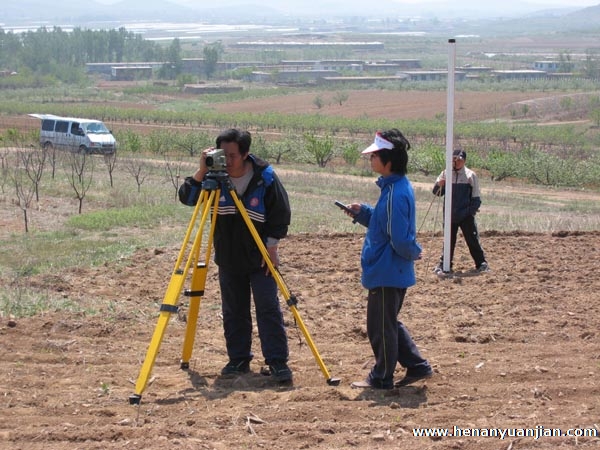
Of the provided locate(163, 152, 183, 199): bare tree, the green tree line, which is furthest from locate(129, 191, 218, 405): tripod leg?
the green tree line

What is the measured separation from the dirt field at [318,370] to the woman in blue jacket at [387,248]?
1.00ft

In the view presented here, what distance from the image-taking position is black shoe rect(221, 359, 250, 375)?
270 inches

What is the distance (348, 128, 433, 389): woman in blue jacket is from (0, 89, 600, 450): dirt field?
306 millimetres

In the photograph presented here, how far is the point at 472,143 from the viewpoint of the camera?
5481cm

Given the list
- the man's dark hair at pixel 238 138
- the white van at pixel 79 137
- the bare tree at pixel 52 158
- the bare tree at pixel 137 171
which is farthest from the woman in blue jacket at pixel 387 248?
the white van at pixel 79 137

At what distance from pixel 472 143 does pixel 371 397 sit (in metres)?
49.9

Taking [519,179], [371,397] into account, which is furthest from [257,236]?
[519,179]

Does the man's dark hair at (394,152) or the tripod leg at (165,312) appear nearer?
the tripod leg at (165,312)

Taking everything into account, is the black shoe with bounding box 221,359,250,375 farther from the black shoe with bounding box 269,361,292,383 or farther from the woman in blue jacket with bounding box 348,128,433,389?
the woman in blue jacket with bounding box 348,128,433,389

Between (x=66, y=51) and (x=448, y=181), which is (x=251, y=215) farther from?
(x=66, y=51)

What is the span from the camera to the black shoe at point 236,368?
6.85 metres

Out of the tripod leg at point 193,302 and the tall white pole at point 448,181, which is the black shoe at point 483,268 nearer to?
the tall white pole at point 448,181
